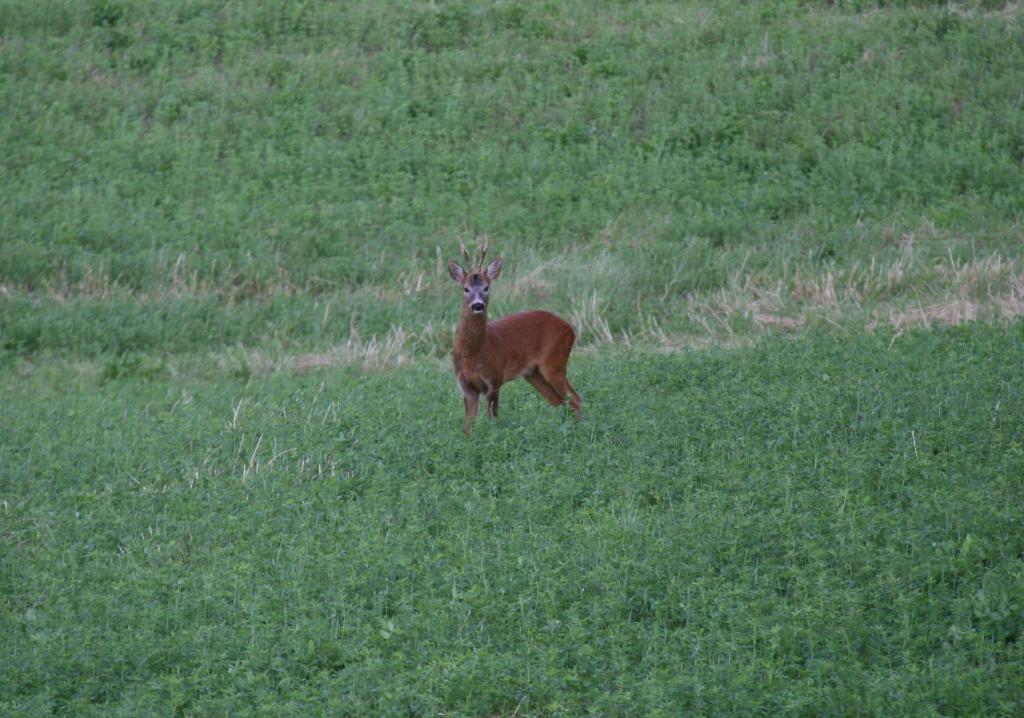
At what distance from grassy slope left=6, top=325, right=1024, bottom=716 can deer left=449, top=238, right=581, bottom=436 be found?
291 millimetres

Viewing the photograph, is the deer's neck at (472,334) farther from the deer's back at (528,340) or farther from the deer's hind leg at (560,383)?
the deer's hind leg at (560,383)

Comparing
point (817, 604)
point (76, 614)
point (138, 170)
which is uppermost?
point (817, 604)

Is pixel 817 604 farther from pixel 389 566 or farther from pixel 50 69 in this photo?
pixel 50 69

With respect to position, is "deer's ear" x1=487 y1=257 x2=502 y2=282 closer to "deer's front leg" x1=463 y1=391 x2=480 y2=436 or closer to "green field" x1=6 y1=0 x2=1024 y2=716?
"deer's front leg" x1=463 y1=391 x2=480 y2=436

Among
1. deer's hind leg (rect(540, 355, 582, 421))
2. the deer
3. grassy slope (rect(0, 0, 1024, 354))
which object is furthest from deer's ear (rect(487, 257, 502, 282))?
grassy slope (rect(0, 0, 1024, 354))

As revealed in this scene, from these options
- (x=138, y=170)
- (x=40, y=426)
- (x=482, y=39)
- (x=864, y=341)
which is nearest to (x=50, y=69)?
(x=138, y=170)

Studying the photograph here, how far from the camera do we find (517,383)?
40.0 ft

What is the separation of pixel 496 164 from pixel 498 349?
33.6ft

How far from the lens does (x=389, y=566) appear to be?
300 inches

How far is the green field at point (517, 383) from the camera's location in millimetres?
6695

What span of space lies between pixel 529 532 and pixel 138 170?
13439 millimetres

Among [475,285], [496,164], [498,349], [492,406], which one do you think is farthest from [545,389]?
[496,164]

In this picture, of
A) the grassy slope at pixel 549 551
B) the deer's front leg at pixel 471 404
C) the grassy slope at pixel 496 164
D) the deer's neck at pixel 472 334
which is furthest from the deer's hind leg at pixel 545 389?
the grassy slope at pixel 496 164

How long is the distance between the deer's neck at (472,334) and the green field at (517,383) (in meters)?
0.53
